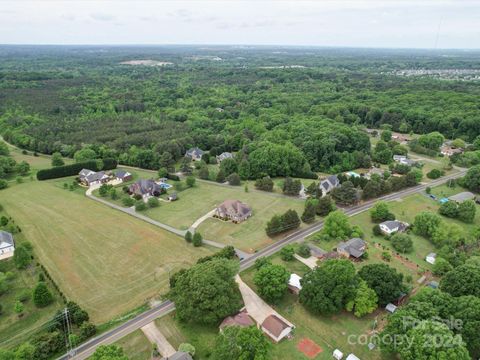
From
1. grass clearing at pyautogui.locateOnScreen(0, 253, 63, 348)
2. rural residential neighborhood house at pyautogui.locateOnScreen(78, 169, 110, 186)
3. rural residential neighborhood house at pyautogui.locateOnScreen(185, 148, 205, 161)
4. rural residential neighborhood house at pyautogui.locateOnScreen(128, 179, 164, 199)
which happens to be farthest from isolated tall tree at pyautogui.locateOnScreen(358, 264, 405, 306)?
rural residential neighborhood house at pyautogui.locateOnScreen(185, 148, 205, 161)

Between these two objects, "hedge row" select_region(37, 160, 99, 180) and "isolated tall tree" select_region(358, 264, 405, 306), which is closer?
"isolated tall tree" select_region(358, 264, 405, 306)

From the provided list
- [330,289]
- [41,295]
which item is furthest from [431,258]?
[41,295]

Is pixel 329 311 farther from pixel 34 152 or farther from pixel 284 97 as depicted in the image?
pixel 284 97

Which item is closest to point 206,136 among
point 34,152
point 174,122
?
point 174,122

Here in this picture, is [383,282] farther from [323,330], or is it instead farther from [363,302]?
[323,330]

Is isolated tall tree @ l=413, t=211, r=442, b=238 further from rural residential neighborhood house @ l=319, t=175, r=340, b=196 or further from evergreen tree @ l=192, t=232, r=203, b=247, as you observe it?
evergreen tree @ l=192, t=232, r=203, b=247
